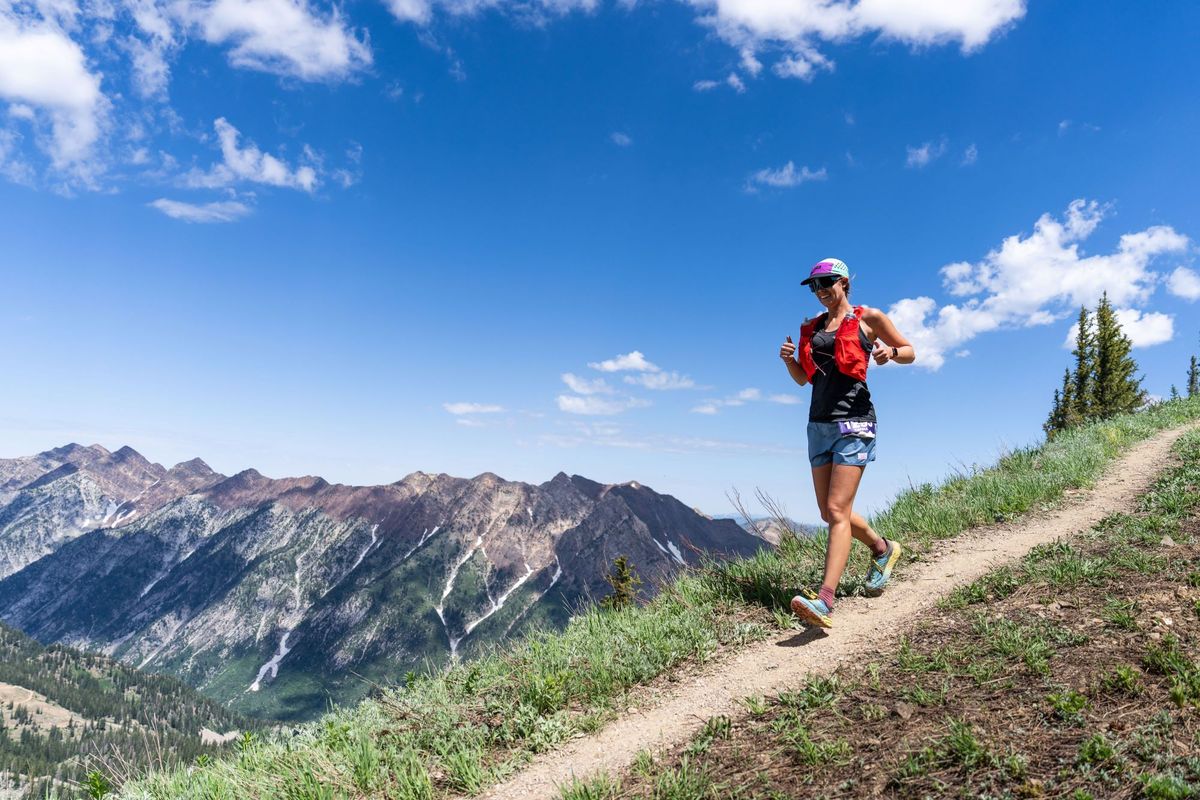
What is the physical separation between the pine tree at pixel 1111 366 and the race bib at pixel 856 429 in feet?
185

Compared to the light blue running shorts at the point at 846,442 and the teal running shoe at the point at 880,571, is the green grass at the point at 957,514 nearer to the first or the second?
the teal running shoe at the point at 880,571

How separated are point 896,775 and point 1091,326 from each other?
6353cm

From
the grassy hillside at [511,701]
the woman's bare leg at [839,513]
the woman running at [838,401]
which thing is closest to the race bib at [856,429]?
the woman running at [838,401]

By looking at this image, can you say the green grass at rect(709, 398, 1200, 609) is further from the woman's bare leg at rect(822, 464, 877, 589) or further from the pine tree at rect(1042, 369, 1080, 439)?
the pine tree at rect(1042, 369, 1080, 439)

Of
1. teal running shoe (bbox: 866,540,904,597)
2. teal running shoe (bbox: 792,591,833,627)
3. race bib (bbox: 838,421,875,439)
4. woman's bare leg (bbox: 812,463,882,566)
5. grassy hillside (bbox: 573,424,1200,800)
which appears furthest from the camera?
teal running shoe (bbox: 866,540,904,597)

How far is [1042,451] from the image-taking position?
15219 mm

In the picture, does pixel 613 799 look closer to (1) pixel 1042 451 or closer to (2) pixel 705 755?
(2) pixel 705 755

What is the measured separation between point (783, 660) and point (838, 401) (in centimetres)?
250

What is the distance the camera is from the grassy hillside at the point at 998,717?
3480mm

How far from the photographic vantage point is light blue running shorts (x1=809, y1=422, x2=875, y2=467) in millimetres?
6234

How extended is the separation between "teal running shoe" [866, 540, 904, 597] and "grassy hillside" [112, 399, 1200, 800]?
233 millimetres

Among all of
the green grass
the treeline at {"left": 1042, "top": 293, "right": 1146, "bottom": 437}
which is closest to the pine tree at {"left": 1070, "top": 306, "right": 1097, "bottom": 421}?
the treeline at {"left": 1042, "top": 293, "right": 1146, "bottom": 437}

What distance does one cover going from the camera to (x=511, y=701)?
5.50m

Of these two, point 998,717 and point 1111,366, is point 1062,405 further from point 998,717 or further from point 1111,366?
point 998,717
